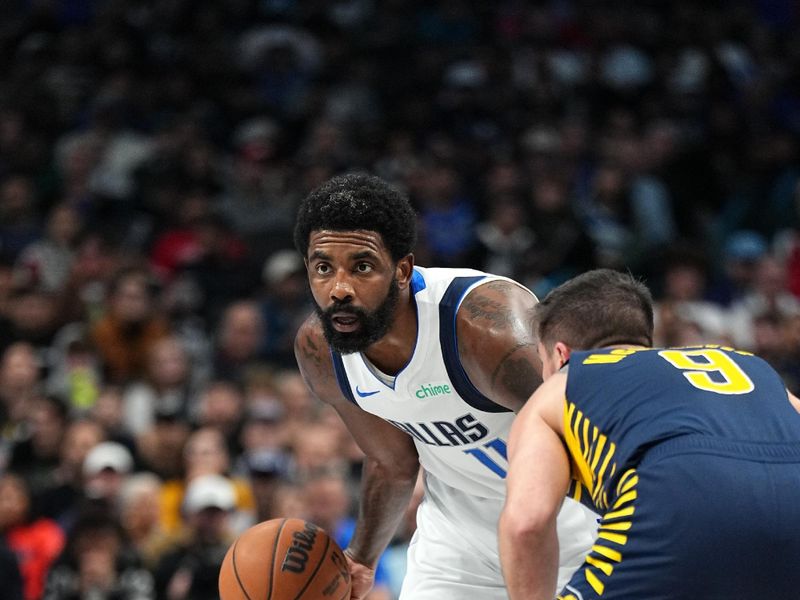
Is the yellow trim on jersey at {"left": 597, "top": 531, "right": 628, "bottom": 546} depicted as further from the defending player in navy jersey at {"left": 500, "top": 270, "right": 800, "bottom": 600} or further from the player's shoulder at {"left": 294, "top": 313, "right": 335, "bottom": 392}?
the player's shoulder at {"left": 294, "top": 313, "right": 335, "bottom": 392}

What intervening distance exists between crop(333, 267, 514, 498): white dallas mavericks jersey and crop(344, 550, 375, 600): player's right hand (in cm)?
52

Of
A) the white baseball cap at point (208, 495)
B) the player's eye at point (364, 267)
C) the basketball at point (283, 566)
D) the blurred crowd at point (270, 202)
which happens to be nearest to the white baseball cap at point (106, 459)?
the blurred crowd at point (270, 202)

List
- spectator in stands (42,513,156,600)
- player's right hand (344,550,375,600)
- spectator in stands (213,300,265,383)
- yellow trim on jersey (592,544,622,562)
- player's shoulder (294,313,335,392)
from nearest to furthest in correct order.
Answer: yellow trim on jersey (592,544,622,562), player's shoulder (294,313,335,392), player's right hand (344,550,375,600), spectator in stands (42,513,156,600), spectator in stands (213,300,265,383)

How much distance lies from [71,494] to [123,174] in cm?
Result: 364

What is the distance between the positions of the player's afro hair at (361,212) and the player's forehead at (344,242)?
15mm

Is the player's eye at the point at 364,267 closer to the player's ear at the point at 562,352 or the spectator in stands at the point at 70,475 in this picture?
the player's ear at the point at 562,352

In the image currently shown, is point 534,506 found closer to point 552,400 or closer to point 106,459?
point 552,400

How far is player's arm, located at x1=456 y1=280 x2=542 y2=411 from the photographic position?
3555mm

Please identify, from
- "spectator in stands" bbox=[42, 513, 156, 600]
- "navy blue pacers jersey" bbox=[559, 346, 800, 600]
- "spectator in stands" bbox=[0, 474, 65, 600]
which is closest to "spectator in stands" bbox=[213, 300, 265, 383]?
"spectator in stands" bbox=[0, 474, 65, 600]

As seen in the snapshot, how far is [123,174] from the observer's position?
10.2 meters

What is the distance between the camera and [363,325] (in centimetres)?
369

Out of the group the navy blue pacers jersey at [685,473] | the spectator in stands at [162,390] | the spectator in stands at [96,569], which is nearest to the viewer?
the navy blue pacers jersey at [685,473]

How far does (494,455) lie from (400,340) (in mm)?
507

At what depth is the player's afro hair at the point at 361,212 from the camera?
3.64 meters
